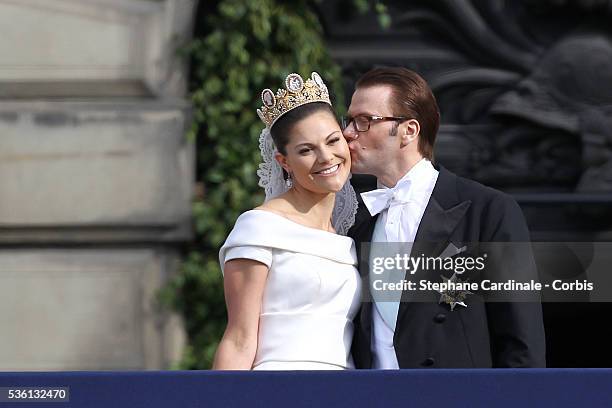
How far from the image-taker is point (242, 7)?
490 centimetres

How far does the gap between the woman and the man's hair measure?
147mm

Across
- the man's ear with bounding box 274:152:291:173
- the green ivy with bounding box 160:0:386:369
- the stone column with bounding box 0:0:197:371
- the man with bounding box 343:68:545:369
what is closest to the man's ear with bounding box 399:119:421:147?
the man with bounding box 343:68:545:369

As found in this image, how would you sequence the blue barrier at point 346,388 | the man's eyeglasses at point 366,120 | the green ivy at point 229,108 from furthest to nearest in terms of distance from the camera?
1. the green ivy at point 229,108
2. the man's eyeglasses at point 366,120
3. the blue barrier at point 346,388

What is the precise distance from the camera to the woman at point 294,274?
2.66 meters

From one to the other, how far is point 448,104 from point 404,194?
2442 millimetres

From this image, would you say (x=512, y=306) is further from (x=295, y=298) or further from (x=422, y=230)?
(x=295, y=298)

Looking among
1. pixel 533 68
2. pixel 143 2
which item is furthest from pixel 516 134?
pixel 143 2

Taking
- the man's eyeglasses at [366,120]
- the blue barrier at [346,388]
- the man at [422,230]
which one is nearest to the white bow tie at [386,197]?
the man at [422,230]

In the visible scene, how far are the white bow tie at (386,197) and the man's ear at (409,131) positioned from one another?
0.29ft

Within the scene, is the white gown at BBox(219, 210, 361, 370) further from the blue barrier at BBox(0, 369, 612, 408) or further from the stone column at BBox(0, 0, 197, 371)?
the stone column at BBox(0, 0, 197, 371)

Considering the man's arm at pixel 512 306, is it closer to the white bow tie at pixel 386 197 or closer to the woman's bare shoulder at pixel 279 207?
the white bow tie at pixel 386 197

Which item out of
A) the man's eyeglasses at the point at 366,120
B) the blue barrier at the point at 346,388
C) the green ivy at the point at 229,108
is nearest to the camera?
the blue barrier at the point at 346,388

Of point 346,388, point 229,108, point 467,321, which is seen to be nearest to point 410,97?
point 467,321

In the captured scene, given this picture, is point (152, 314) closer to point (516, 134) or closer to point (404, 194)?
point (516, 134)
